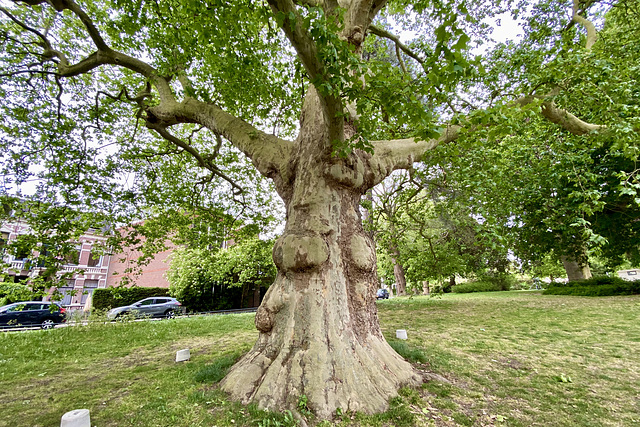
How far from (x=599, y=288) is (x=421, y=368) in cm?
1375

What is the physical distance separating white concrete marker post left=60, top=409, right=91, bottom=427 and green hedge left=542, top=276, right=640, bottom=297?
17.1 m

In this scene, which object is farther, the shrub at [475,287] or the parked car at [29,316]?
the shrub at [475,287]

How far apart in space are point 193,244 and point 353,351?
6455mm

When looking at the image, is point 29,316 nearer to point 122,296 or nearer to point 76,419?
Result: point 122,296

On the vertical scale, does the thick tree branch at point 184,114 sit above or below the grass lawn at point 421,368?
above

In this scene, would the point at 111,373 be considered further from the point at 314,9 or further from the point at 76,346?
the point at 314,9

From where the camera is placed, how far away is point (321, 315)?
10.5 ft

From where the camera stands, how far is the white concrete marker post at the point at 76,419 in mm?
2278

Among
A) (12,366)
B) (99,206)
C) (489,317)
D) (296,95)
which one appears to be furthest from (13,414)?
(489,317)

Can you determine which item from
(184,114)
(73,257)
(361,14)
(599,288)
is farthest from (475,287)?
(73,257)

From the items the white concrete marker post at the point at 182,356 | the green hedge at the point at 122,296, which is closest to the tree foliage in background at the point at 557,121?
the white concrete marker post at the point at 182,356

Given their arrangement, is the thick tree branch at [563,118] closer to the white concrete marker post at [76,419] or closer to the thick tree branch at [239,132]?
the thick tree branch at [239,132]

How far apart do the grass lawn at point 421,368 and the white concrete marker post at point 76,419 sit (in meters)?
0.25

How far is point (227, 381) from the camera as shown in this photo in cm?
323
